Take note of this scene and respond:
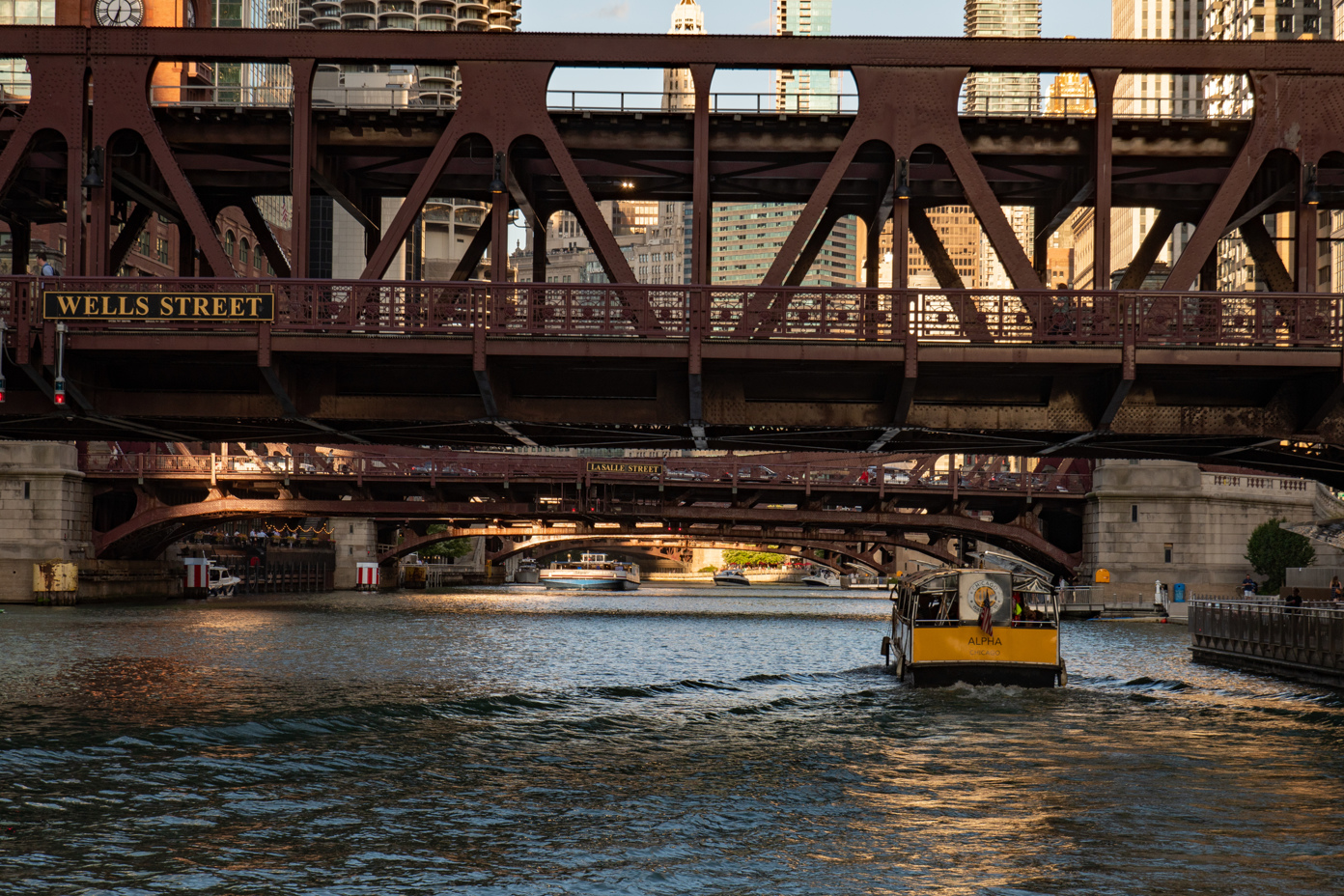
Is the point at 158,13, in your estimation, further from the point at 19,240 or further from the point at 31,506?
the point at 19,240

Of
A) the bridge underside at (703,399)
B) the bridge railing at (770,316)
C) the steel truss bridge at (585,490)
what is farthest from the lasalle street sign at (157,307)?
the steel truss bridge at (585,490)

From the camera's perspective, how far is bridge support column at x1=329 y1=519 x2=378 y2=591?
143750mm

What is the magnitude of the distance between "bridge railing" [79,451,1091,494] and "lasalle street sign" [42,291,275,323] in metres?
62.8

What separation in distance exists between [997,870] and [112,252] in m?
26.6

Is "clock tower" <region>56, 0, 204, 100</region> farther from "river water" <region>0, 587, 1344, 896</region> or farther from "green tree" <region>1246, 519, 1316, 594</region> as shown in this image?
"green tree" <region>1246, 519, 1316, 594</region>

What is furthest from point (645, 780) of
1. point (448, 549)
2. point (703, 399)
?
point (448, 549)

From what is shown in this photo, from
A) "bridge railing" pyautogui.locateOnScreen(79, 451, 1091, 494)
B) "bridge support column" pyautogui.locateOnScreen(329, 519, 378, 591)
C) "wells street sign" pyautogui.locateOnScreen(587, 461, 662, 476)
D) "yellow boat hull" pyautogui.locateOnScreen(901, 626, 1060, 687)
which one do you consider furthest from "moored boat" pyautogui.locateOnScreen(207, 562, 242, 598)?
"yellow boat hull" pyautogui.locateOnScreen(901, 626, 1060, 687)

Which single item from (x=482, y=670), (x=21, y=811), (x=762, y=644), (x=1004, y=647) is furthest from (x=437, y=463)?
(x=21, y=811)

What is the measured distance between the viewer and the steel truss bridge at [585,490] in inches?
3725

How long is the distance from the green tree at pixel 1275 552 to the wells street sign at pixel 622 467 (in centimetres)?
3739

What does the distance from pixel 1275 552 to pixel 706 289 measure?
64.8m

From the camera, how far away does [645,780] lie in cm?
2627

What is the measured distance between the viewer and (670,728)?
114 ft

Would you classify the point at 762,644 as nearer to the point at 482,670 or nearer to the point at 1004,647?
the point at 482,670
